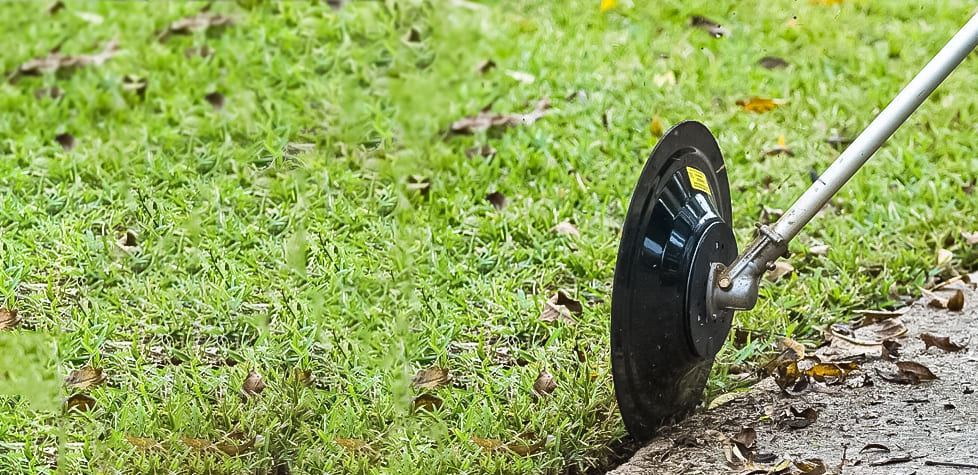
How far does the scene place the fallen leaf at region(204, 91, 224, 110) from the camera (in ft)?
15.3

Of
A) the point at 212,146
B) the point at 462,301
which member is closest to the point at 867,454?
the point at 462,301

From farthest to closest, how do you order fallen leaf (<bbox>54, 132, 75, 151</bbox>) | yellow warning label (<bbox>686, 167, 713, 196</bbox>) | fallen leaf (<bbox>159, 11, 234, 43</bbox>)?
fallen leaf (<bbox>159, 11, 234, 43</bbox>) < fallen leaf (<bbox>54, 132, 75, 151</bbox>) < yellow warning label (<bbox>686, 167, 713, 196</bbox>)

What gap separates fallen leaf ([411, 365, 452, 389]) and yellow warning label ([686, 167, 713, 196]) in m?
0.83

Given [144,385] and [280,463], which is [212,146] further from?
[280,463]

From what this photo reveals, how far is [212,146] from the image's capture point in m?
4.30

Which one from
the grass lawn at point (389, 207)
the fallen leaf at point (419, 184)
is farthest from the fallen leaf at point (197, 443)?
the fallen leaf at point (419, 184)

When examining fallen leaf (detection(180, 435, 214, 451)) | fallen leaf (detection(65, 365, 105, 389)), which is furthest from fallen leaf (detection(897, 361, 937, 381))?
fallen leaf (detection(65, 365, 105, 389))

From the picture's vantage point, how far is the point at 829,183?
256cm

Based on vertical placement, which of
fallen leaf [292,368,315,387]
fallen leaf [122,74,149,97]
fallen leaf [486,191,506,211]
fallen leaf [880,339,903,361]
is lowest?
fallen leaf [122,74,149,97]

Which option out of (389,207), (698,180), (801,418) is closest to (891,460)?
(801,418)

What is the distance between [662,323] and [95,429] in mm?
1392

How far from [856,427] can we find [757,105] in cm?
225

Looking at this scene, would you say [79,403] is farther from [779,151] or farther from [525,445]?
[779,151]

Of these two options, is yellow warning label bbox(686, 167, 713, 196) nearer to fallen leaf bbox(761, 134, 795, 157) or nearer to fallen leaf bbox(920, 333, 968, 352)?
fallen leaf bbox(920, 333, 968, 352)
